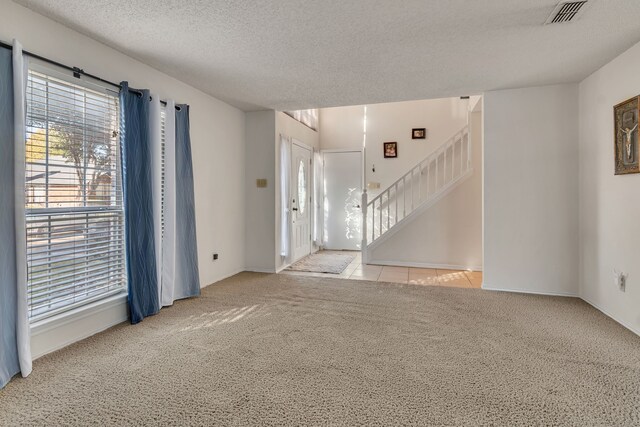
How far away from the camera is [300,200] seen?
5.84m

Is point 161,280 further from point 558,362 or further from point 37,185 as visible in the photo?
point 558,362

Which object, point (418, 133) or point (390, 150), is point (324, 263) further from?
point (418, 133)

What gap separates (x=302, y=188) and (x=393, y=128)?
217cm

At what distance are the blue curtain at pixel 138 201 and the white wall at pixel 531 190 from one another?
382cm

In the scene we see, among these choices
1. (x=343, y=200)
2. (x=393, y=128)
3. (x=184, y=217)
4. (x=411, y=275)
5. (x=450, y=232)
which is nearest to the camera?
(x=184, y=217)

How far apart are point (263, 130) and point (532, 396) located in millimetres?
4361

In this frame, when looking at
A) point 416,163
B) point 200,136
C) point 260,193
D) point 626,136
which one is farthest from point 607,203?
point 200,136

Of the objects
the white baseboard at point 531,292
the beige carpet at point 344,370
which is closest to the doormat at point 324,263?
the beige carpet at point 344,370

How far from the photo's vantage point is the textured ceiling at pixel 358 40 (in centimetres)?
217

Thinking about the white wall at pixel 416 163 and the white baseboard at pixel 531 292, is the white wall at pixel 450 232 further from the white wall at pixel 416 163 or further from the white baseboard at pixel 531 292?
the white baseboard at pixel 531 292

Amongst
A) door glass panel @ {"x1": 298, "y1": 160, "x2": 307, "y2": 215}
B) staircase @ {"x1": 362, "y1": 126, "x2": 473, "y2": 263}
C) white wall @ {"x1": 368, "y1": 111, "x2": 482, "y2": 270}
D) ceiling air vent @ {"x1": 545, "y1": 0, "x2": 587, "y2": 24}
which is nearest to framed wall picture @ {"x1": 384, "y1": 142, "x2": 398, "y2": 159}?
staircase @ {"x1": 362, "y1": 126, "x2": 473, "y2": 263}

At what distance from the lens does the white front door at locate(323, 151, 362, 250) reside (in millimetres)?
6637

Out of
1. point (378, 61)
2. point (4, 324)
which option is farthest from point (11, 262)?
point (378, 61)

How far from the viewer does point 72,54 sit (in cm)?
248
